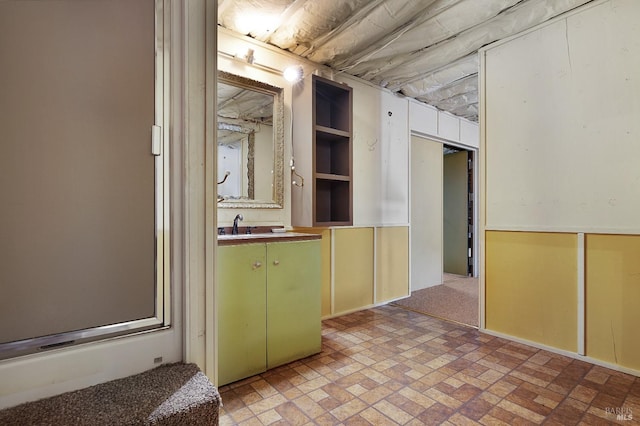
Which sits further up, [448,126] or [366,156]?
[448,126]

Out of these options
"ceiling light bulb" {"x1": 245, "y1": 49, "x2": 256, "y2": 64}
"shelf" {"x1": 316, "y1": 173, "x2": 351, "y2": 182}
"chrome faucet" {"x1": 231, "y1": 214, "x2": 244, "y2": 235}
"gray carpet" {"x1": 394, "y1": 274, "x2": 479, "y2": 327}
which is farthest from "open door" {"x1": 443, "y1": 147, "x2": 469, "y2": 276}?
"chrome faucet" {"x1": 231, "y1": 214, "x2": 244, "y2": 235}

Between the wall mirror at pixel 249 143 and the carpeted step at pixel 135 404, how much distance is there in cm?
159

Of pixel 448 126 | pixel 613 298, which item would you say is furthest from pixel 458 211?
pixel 613 298

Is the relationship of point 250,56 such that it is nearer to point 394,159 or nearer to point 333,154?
point 333,154

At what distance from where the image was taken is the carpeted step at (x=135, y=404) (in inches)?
29.8

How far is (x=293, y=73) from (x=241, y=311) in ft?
6.33

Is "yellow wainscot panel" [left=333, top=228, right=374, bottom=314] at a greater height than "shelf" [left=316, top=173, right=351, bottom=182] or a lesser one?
lesser

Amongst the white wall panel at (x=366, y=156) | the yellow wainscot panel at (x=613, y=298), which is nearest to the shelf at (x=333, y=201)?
the white wall panel at (x=366, y=156)

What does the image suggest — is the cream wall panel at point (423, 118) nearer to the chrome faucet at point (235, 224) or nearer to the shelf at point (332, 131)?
the shelf at point (332, 131)

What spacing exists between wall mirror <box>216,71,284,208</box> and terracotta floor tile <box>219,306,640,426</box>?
1.29 meters

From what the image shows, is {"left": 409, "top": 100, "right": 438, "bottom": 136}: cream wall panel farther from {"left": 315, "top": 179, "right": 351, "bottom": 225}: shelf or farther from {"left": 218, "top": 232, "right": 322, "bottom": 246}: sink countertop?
{"left": 218, "top": 232, "right": 322, "bottom": 246}: sink countertop

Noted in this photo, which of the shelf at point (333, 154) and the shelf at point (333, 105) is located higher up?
the shelf at point (333, 105)

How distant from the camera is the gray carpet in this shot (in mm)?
3117

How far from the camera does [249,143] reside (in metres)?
2.53
